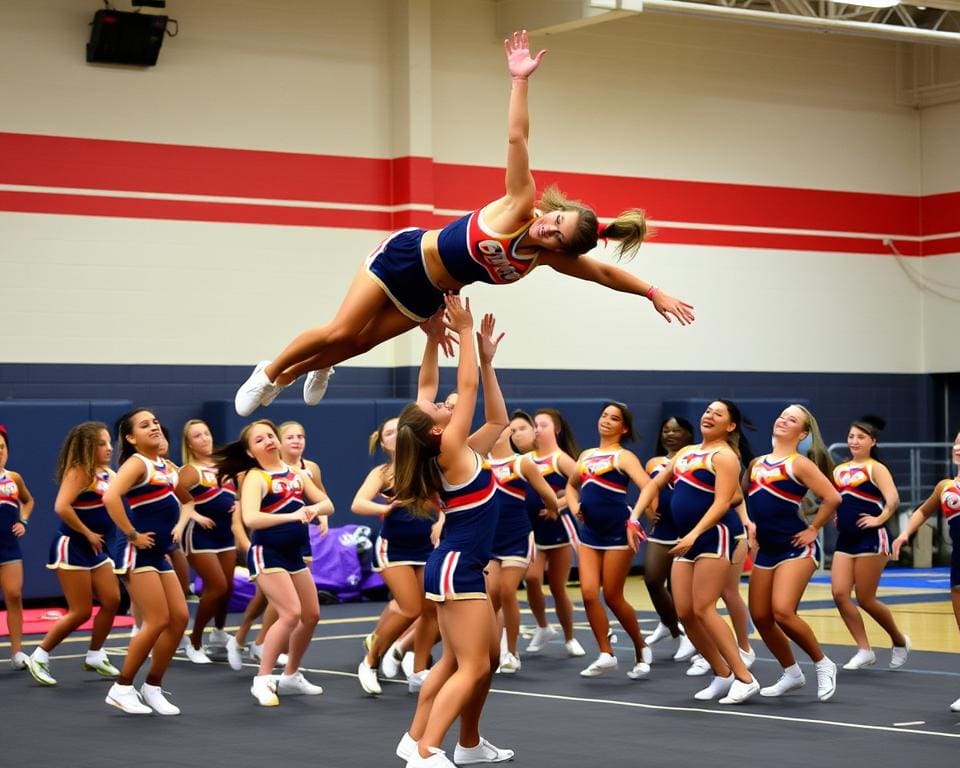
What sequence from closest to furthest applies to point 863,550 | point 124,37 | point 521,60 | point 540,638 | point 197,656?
point 521,60 < point 863,550 < point 197,656 < point 540,638 < point 124,37

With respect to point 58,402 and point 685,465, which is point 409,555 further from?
point 58,402

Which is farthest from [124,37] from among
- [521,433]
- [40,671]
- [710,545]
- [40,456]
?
[710,545]

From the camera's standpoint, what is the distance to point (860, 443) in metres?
10.5

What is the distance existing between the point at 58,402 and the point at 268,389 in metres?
7.50

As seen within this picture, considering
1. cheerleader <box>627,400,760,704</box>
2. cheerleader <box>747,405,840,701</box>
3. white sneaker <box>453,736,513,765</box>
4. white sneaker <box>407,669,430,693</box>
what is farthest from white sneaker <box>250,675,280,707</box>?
cheerleader <box>747,405,840,701</box>

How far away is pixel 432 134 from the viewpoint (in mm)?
16500

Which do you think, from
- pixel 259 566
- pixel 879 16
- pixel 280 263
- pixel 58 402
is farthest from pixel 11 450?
pixel 879 16

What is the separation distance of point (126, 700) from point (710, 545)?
3577mm

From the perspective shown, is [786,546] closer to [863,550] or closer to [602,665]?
[863,550]

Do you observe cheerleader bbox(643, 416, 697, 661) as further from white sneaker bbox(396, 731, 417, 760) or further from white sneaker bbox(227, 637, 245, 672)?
white sneaker bbox(396, 731, 417, 760)

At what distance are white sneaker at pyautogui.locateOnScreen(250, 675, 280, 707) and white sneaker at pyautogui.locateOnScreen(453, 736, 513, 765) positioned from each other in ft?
6.73

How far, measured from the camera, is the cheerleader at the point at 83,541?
9820 millimetres

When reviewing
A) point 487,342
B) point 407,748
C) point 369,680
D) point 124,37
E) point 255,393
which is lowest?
point 369,680

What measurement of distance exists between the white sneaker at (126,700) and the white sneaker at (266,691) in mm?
702
